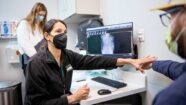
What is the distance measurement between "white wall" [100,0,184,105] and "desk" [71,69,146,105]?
84 millimetres

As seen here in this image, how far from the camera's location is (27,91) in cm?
143

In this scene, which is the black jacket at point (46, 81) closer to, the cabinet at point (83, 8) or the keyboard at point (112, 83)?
the keyboard at point (112, 83)

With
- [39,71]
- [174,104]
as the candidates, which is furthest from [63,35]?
[174,104]

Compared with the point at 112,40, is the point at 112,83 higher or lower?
lower

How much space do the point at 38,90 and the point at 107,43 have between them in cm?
90

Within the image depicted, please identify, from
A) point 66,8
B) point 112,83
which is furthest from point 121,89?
point 66,8

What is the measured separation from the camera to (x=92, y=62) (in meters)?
1.80

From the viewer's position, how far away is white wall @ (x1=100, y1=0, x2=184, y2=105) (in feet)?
5.39

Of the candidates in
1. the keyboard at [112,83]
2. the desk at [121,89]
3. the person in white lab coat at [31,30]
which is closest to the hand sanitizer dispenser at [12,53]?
the person in white lab coat at [31,30]

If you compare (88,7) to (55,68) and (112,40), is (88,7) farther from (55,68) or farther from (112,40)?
(55,68)

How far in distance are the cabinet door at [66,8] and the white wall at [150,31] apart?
721mm

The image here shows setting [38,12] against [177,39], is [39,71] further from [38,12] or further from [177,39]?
[38,12]

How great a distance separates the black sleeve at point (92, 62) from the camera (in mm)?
1761

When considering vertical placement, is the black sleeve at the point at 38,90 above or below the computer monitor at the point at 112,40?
below
